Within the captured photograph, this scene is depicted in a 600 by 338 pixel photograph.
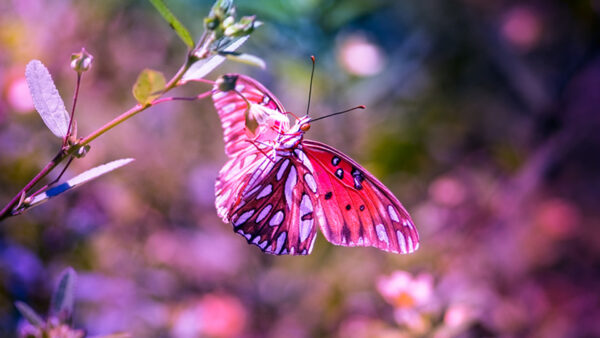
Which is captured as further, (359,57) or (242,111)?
(359,57)

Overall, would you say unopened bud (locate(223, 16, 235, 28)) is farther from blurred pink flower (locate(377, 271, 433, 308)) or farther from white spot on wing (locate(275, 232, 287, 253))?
blurred pink flower (locate(377, 271, 433, 308))

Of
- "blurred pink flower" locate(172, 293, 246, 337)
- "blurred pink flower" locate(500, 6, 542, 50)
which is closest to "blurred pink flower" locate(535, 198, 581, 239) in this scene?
"blurred pink flower" locate(500, 6, 542, 50)

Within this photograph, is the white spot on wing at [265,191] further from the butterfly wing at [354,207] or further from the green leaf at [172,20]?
the green leaf at [172,20]

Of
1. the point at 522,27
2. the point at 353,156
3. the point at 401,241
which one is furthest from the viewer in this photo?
the point at 522,27

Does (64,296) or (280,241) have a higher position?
(280,241)

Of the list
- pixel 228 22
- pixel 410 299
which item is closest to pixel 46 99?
pixel 228 22

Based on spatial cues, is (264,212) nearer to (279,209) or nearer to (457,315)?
(279,209)

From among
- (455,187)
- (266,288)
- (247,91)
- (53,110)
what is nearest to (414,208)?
(455,187)

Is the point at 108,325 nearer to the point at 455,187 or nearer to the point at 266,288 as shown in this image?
the point at 266,288
